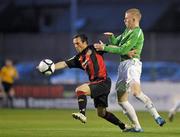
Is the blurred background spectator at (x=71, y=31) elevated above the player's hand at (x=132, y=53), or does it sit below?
below

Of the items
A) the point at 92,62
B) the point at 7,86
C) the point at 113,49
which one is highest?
the point at 113,49

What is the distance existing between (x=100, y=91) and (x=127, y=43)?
121 cm

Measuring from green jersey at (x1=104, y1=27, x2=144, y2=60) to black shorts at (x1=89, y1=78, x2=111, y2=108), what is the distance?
2.37ft

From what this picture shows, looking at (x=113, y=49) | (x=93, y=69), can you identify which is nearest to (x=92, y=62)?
(x=93, y=69)

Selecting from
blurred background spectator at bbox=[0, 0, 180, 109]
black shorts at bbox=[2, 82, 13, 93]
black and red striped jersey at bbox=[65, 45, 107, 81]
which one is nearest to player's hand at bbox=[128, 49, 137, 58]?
black and red striped jersey at bbox=[65, 45, 107, 81]

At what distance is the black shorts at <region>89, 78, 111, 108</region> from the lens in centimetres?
1848

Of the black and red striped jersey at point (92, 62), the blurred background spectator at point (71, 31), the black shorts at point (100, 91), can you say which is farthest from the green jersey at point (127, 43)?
the blurred background spectator at point (71, 31)

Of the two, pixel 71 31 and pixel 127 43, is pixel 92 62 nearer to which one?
pixel 127 43

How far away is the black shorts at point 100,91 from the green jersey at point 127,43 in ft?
2.37

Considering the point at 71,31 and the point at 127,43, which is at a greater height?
the point at 127,43

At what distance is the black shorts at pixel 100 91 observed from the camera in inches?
728

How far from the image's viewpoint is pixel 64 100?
36000mm

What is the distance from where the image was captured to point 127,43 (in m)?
18.6

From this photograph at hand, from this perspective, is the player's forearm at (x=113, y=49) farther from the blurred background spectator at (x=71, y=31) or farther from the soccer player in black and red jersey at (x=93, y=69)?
the blurred background spectator at (x=71, y=31)
